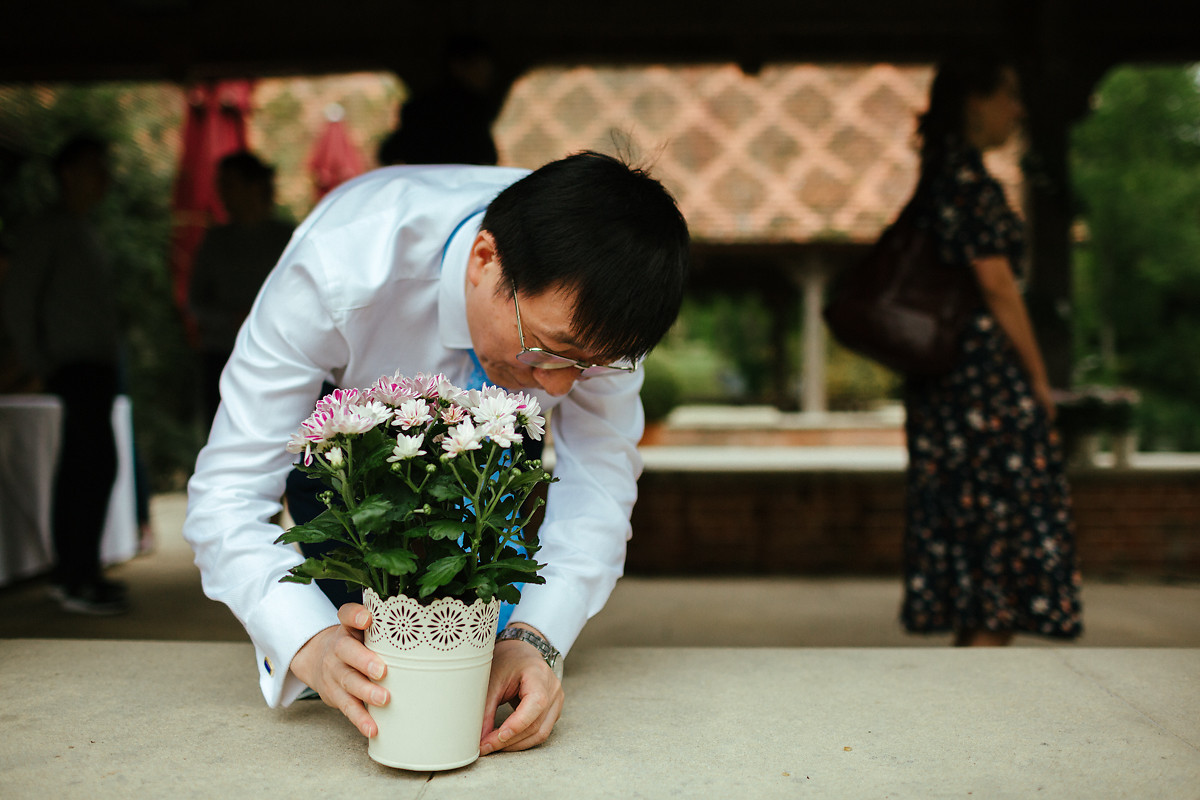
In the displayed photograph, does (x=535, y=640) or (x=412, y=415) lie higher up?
(x=412, y=415)

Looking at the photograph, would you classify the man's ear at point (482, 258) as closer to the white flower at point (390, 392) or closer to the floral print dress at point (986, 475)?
the white flower at point (390, 392)

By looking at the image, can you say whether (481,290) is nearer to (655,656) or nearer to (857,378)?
(655,656)

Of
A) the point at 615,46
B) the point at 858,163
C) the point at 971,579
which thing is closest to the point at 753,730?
the point at 971,579

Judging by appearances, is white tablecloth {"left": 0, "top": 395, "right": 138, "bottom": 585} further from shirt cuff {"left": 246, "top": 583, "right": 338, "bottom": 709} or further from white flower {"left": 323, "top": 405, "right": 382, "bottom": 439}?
white flower {"left": 323, "top": 405, "right": 382, "bottom": 439}

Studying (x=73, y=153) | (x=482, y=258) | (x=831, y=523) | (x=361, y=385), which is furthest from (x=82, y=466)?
(x=831, y=523)

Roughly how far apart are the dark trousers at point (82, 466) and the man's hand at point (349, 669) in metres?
2.68

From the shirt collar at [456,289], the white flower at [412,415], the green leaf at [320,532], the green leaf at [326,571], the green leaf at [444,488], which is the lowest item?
the green leaf at [326,571]

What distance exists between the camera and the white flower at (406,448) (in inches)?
38.0

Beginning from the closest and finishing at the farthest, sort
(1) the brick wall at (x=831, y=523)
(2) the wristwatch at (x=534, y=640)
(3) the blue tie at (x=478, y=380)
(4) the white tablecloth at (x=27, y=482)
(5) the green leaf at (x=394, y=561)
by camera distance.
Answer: (5) the green leaf at (x=394, y=561), (2) the wristwatch at (x=534, y=640), (3) the blue tie at (x=478, y=380), (4) the white tablecloth at (x=27, y=482), (1) the brick wall at (x=831, y=523)

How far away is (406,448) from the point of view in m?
0.96

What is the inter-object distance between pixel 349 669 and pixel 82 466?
9.21ft

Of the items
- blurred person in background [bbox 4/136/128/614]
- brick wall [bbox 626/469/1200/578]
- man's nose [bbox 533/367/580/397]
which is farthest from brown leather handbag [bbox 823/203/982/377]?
blurred person in background [bbox 4/136/128/614]

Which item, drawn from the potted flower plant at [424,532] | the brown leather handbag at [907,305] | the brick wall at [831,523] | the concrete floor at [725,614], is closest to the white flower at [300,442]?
the potted flower plant at [424,532]

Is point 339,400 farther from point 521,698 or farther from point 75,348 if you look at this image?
point 75,348
